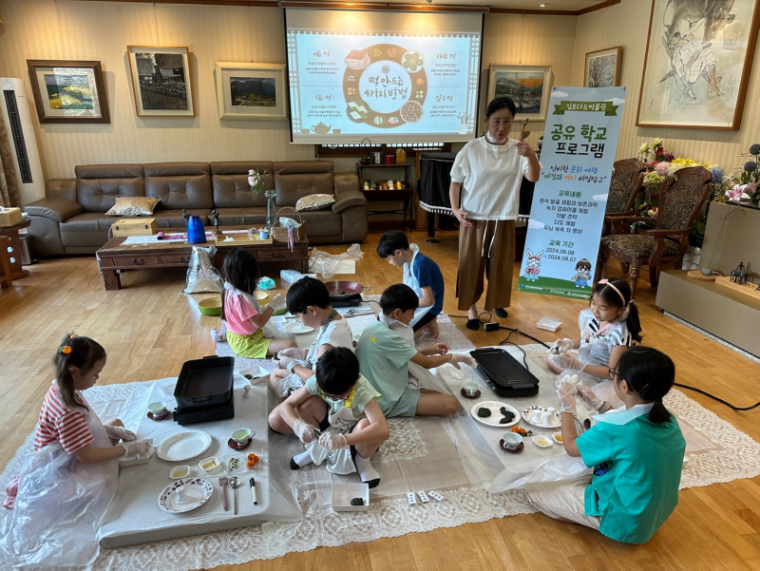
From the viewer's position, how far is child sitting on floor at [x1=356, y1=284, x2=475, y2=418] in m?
2.14

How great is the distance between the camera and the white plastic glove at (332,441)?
1.75m

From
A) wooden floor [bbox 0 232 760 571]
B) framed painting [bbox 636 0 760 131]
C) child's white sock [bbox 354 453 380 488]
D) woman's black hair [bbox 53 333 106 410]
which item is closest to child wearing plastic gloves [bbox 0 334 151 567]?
woman's black hair [bbox 53 333 106 410]

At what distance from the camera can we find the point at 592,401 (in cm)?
227

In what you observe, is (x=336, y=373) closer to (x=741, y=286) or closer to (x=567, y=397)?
(x=567, y=397)

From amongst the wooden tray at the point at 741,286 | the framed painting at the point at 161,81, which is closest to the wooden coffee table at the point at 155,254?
the framed painting at the point at 161,81

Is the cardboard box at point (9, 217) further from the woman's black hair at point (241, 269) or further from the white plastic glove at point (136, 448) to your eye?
the white plastic glove at point (136, 448)

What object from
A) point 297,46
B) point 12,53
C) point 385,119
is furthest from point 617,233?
point 12,53

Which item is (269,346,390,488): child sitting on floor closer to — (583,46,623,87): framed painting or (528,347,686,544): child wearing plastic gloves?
(528,347,686,544): child wearing plastic gloves

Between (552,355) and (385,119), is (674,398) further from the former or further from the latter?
(385,119)

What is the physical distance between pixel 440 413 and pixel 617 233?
3.19m

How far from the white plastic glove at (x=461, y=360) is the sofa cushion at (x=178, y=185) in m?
4.21

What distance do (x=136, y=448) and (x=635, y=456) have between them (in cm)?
177

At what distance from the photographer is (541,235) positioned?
3674 mm

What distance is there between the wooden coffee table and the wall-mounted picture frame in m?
3.68
